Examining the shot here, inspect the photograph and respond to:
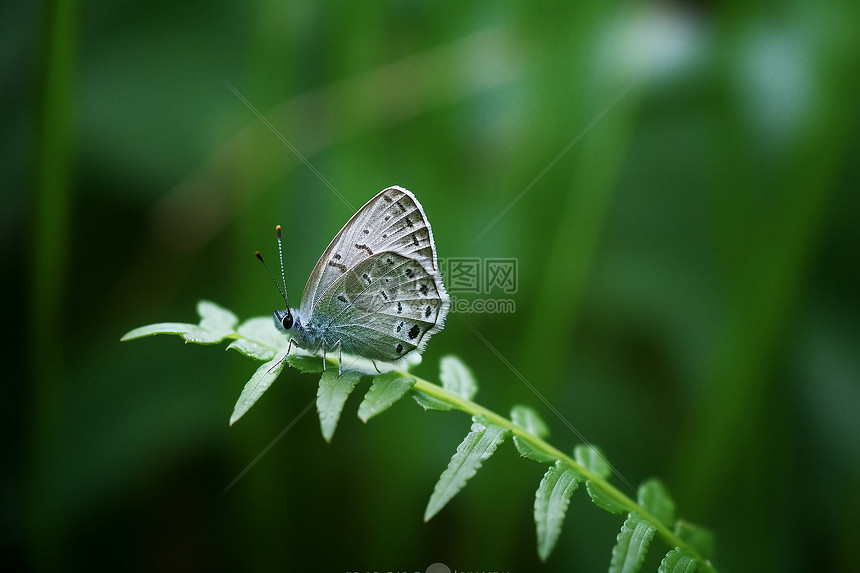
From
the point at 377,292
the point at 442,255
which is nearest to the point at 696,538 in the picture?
the point at 377,292

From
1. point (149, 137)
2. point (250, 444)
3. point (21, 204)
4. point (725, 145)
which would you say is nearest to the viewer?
point (250, 444)

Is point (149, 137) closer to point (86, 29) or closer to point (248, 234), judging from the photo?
point (86, 29)

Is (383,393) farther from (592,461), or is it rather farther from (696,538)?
(696,538)

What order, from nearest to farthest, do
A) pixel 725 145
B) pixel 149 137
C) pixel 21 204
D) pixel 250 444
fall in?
pixel 250 444, pixel 21 204, pixel 725 145, pixel 149 137

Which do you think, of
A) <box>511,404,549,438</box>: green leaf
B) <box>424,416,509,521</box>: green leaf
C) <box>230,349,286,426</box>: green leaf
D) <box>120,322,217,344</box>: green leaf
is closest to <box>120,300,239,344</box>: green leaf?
<box>120,322,217,344</box>: green leaf

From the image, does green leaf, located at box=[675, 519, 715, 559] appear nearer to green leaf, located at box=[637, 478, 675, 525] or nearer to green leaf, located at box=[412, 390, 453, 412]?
green leaf, located at box=[637, 478, 675, 525]

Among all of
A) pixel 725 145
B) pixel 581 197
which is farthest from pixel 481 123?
pixel 725 145
